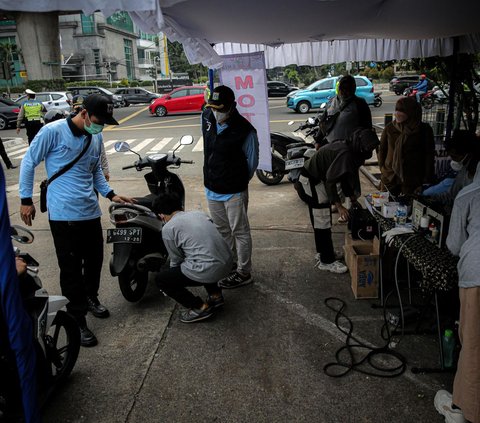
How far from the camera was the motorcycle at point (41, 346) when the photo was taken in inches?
90.2

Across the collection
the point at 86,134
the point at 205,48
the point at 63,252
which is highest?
the point at 205,48

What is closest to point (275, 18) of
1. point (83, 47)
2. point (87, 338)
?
point (87, 338)

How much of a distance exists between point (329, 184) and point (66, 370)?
2756 millimetres

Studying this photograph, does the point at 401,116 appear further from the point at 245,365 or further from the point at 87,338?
the point at 87,338

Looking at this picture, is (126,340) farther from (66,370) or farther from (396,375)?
(396,375)

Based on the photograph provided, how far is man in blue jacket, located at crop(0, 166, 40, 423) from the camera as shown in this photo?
173 centimetres

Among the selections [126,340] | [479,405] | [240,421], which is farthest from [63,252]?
[479,405]

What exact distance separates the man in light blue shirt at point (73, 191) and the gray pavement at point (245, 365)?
491 mm

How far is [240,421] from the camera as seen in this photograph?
2.59 m

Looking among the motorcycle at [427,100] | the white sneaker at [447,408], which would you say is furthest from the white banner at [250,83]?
the motorcycle at [427,100]

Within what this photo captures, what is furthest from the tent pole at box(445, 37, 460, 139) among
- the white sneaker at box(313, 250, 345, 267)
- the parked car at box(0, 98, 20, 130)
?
the parked car at box(0, 98, 20, 130)

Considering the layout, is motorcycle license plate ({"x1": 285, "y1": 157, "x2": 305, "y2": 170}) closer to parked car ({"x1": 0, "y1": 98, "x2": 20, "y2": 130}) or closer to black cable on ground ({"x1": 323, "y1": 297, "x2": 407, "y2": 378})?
black cable on ground ({"x1": 323, "y1": 297, "x2": 407, "y2": 378})

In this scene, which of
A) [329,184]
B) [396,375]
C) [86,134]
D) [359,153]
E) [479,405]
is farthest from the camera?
[359,153]

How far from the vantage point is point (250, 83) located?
525 cm
